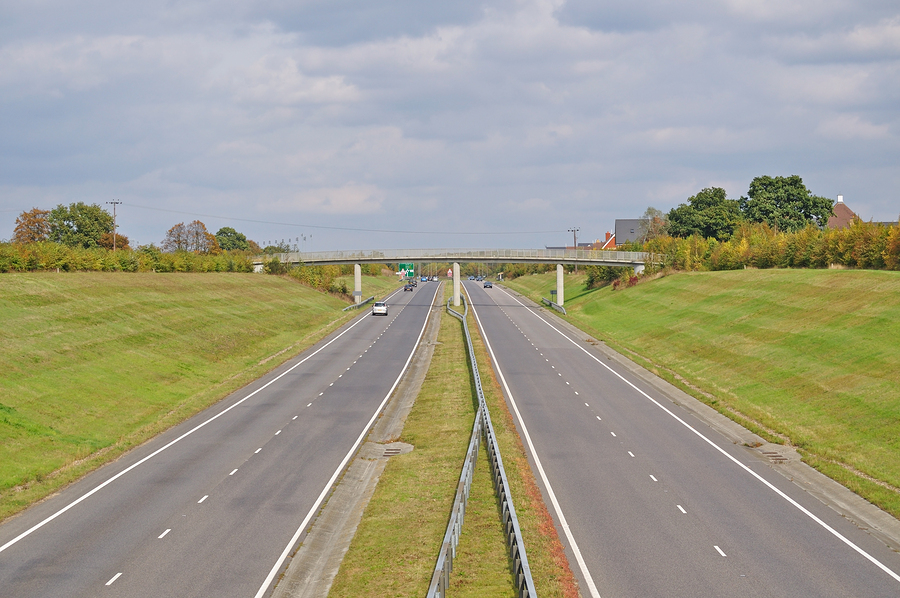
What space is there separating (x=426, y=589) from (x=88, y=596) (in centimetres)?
747

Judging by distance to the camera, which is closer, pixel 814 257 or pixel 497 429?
pixel 497 429

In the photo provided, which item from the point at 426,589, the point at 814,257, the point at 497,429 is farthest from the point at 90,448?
the point at 814,257

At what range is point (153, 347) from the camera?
166 ft

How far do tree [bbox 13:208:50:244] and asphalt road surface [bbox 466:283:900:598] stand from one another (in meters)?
132

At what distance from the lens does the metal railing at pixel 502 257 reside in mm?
105750

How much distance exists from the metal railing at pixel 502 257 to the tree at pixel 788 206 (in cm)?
2694

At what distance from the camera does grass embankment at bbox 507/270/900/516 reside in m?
28.1

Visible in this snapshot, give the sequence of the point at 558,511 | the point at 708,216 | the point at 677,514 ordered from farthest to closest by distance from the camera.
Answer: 1. the point at 708,216
2. the point at 558,511
3. the point at 677,514

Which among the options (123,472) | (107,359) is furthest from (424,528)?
(107,359)

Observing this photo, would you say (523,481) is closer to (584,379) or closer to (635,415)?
(635,415)

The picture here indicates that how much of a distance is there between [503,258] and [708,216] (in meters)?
48.1

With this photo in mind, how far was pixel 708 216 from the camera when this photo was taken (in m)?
134

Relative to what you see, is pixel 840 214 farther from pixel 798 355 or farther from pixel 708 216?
pixel 798 355

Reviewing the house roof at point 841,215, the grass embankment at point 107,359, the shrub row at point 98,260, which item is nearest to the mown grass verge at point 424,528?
the grass embankment at point 107,359
